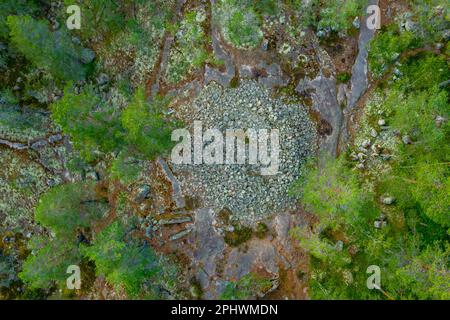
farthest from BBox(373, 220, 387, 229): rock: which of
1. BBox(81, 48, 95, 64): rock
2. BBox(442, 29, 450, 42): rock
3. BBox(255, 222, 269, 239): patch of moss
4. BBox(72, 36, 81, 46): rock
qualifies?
BBox(72, 36, 81, 46): rock

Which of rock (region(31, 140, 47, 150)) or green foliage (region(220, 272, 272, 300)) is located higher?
rock (region(31, 140, 47, 150))

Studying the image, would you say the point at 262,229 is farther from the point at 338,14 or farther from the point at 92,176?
the point at 338,14

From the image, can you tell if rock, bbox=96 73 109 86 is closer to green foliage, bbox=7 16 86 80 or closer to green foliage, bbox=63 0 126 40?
green foliage, bbox=7 16 86 80

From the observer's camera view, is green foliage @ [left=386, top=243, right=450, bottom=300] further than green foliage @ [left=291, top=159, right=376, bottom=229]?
No

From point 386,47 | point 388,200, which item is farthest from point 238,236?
point 386,47

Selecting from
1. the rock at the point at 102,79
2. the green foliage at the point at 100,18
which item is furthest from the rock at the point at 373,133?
the rock at the point at 102,79

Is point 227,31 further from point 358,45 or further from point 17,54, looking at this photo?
point 17,54

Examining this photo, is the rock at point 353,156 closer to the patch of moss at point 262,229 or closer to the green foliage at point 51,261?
the patch of moss at point 262,229
